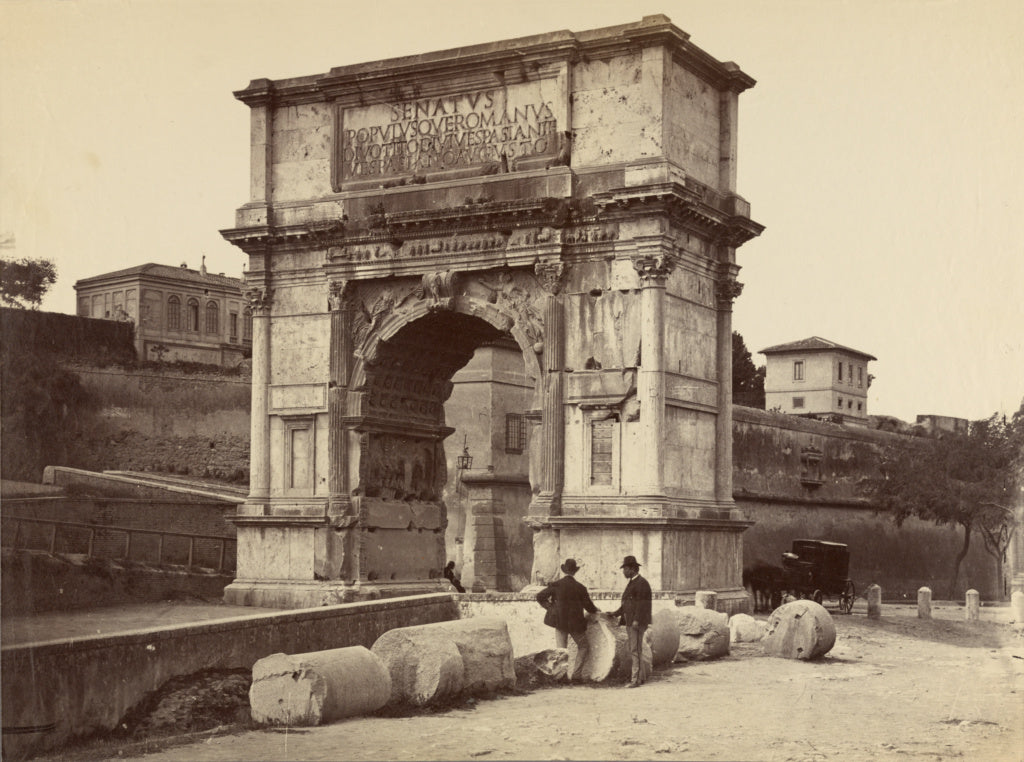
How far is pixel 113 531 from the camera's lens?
92.3ft

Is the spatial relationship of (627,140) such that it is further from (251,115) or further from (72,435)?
(72,435)

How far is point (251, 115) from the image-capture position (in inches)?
986

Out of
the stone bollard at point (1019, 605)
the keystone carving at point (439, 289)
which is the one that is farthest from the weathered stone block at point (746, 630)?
the keystone carving at point (439, 289)

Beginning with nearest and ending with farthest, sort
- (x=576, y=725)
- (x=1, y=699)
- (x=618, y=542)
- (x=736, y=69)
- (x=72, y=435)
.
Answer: (x=1, y=699) < (x=576, y=725) < (x=618, y=542) < (x=736, y=69) < (x=72, y=435)

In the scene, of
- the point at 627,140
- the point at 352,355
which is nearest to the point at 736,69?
the point at 627,140

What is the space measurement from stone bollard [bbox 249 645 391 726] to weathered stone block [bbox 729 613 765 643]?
329 inches

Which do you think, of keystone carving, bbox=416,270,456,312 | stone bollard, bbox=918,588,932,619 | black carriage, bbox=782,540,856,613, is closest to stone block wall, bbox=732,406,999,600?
black carriage, bbox=782,540,856,613

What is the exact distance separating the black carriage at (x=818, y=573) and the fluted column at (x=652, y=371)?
25.9 ft

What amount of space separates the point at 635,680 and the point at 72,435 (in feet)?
96.8

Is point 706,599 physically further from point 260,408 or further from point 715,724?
point 260,408

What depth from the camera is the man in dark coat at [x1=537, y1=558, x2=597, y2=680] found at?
15.0 metres

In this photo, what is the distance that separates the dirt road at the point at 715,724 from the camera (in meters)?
11.1

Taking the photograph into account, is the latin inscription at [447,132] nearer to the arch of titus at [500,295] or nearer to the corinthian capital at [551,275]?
the arch of titus at [500,295]

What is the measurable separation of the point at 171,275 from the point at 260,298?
33.8 metres
